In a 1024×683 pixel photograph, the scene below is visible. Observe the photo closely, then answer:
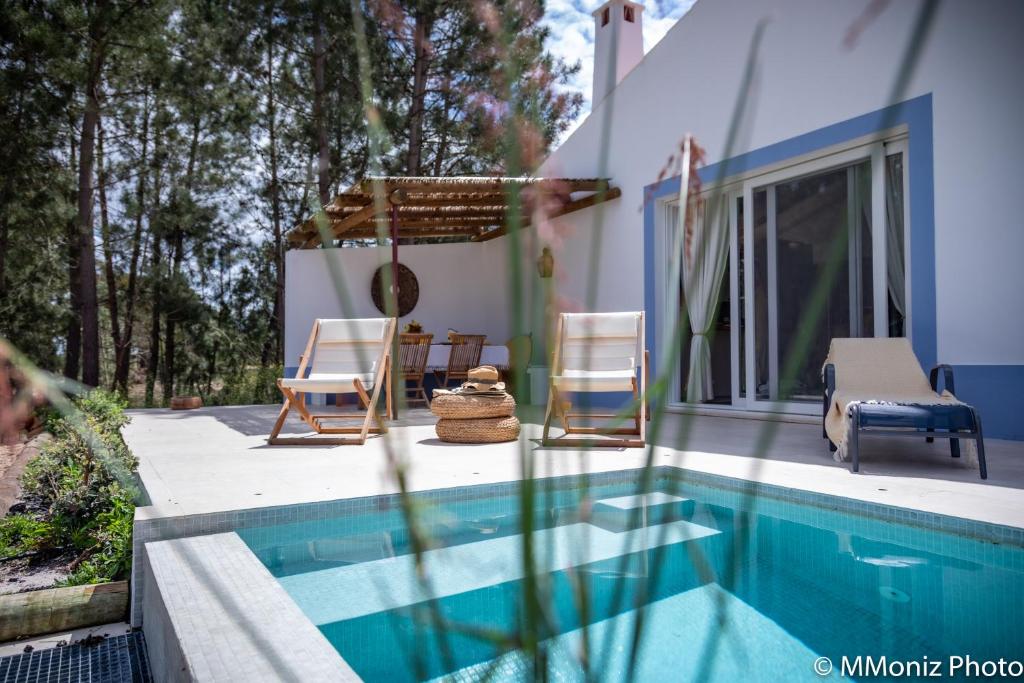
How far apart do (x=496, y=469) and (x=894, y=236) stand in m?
3.75

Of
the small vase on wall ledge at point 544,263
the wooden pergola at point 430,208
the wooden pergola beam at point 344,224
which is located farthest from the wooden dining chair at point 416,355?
the small vase on wall ledge at point 544,263

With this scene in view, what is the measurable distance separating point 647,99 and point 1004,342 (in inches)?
162

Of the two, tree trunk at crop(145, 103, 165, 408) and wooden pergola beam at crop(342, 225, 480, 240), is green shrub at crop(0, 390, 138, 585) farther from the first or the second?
tree trunk at crop(145, 103, 165, 408)

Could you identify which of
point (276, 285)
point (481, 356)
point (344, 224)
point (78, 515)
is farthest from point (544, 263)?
point (276, 285)

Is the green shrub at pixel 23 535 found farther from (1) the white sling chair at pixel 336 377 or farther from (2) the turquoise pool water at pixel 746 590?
(1) the white sling chair at pixel 336 377

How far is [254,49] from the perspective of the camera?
10.9 metres

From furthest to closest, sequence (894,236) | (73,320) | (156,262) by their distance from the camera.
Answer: (156,262) < (73,320) < (894,236)

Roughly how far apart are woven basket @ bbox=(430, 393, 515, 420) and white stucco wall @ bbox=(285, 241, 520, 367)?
475cm

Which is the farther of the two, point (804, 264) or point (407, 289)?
point (407, 289)

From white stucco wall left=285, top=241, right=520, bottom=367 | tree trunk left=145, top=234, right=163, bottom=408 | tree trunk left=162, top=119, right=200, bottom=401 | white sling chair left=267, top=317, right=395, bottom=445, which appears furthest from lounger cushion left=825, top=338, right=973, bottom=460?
tree trunk left=145, top=234, right=163, bottom=408

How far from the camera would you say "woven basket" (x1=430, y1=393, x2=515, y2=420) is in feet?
15.7

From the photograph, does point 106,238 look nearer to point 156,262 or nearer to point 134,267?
point 156,262

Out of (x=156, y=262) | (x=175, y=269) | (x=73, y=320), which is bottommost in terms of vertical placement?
(x=73, y=320)

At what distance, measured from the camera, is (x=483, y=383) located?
4.99 meters
